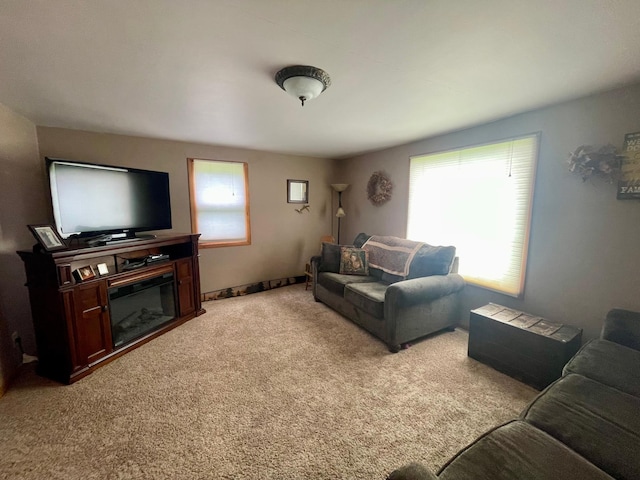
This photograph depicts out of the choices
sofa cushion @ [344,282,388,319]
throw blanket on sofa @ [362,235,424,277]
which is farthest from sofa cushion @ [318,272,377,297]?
throw blanket on sofa @ [362,235,424,277]

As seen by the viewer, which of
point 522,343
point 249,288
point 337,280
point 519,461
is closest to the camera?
point 519,461

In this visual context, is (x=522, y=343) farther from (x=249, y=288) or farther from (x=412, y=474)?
(x=249, y=288)

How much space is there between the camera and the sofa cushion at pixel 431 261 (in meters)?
2.77

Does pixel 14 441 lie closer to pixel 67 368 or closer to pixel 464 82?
pixel 67 368

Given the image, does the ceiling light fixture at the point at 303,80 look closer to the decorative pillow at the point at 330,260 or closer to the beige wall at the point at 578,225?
the beige wall at the point at 578,225

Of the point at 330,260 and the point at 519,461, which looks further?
the point at 330,260

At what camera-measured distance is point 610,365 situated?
144 centimetres

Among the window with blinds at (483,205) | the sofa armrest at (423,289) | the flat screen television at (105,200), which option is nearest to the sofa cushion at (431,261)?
the sofa armrest at (423,289)

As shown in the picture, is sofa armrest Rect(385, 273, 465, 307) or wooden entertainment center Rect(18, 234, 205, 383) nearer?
wooden entertainment center Rect(18, 234, 205, 383)

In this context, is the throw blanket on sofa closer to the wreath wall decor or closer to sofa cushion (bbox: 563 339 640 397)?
the wreath wall decor

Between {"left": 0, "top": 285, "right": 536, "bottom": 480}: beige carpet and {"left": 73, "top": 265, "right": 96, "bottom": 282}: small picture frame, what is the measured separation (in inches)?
31.7

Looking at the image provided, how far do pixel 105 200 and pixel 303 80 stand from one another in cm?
230

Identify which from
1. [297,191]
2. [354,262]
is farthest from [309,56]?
[297,191]

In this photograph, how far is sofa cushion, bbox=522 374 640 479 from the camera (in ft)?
3.10
